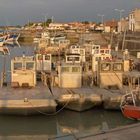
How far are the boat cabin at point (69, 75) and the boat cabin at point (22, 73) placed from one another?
71.4 inches

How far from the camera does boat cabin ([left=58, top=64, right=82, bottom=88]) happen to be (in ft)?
92.0

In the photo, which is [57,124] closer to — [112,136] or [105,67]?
[105,67]

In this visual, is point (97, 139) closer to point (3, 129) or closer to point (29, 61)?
point (3, 129)

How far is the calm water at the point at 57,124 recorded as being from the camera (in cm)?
2254

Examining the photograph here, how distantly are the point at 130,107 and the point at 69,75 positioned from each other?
278 inches

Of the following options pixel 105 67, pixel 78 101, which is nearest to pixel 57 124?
pixel 78 101

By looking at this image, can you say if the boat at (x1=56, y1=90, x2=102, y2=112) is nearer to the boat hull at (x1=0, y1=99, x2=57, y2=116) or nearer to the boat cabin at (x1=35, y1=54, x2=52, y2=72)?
A: the boat hull at (x1=0, y1=99, x2=57, y2=116)

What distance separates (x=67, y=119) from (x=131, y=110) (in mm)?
4819

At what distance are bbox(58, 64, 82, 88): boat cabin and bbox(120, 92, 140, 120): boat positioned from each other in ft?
17.1

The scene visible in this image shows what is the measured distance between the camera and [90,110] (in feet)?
86.6

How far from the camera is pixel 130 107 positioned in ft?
72.3

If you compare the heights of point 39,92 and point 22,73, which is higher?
point 22,73

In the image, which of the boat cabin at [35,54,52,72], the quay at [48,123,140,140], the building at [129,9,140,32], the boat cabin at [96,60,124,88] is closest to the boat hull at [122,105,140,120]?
the quay at [48,123,140,140]

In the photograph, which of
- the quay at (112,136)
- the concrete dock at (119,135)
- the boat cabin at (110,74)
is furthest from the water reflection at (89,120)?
the quay at (112,136)
